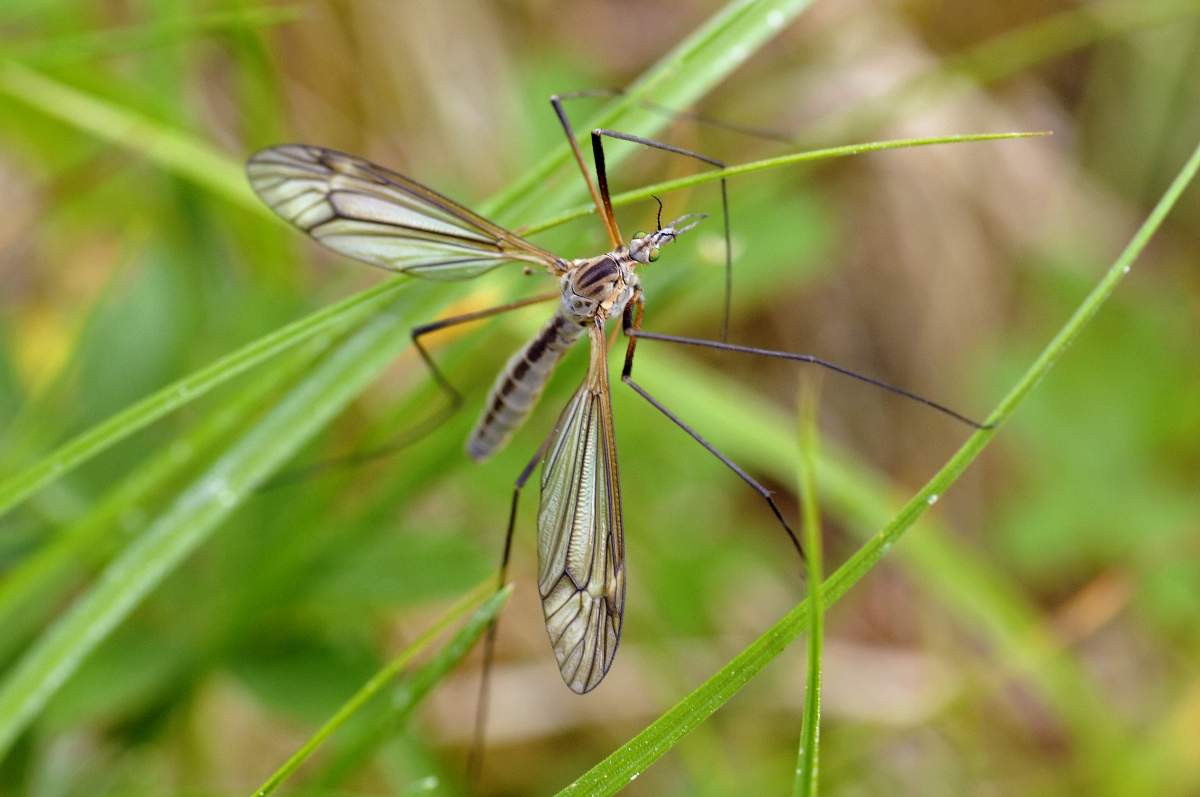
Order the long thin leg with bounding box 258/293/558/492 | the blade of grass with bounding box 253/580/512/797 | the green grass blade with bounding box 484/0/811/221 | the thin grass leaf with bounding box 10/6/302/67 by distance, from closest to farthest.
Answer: the blade of grass with bounding box 253/580/512/797, the green grass blade with bounding box 484/0/811/221, the long thin leg with bounding box 258/293/558/492, the thin grass leaf with bounding box 10/6/302/67

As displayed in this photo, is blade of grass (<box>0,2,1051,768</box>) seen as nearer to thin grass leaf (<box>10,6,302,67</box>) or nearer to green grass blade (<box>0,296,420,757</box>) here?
green grass blade (<box>0,296,420,757</box>)

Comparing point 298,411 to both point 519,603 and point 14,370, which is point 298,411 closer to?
point 14,370

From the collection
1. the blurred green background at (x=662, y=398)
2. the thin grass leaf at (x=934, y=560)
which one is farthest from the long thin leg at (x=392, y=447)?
the thin grass leaf at (x=934, y=560)

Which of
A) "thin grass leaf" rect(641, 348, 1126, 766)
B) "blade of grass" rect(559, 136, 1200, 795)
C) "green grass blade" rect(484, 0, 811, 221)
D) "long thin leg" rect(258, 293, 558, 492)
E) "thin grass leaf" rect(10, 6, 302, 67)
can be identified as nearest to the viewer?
"blade of grass" rect(559, 136, 1200, 795)

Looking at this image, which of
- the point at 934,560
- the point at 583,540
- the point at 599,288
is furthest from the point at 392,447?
the point at 934,560

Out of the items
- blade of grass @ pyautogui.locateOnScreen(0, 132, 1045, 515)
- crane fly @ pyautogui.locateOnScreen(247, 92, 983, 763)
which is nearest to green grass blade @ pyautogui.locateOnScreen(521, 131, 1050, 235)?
blade of grass @ pyautogui.locateOnScreen(0, 132, 1045, 515)

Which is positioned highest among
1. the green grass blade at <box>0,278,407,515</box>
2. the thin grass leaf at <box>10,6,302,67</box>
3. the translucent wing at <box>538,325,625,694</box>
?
the thin grass leaf at <box>10,6,302,67</box>

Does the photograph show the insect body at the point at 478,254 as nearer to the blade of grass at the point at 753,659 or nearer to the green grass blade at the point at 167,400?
the green grass blade at the point at 167,400
